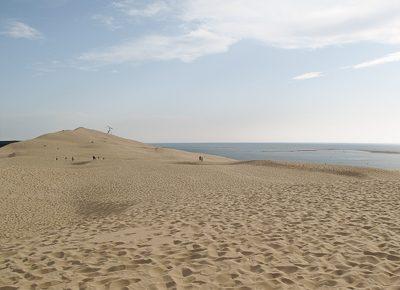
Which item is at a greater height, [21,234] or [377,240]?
[377,240]

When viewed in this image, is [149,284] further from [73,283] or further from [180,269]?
[73,283]

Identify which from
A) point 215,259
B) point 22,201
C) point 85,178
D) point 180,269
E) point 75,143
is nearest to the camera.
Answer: point 180,269

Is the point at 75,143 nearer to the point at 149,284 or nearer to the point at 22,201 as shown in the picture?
the point at 22,201

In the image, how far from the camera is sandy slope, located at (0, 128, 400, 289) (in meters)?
6.09

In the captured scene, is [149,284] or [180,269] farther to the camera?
[180,269]

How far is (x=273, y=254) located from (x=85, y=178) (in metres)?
19.7

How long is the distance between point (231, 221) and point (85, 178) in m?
16.7

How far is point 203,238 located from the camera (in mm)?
8477

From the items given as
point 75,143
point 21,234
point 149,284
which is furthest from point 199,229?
point 75,143

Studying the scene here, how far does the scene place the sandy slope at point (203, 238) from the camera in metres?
6.09

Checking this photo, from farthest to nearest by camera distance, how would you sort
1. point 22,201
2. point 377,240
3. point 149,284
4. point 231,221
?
point 22,201 → point 231,221 → point 377,240 → point 149,284

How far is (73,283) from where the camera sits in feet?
19.4

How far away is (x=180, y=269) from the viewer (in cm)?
647

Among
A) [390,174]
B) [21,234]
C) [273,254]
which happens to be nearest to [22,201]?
[21,234]
